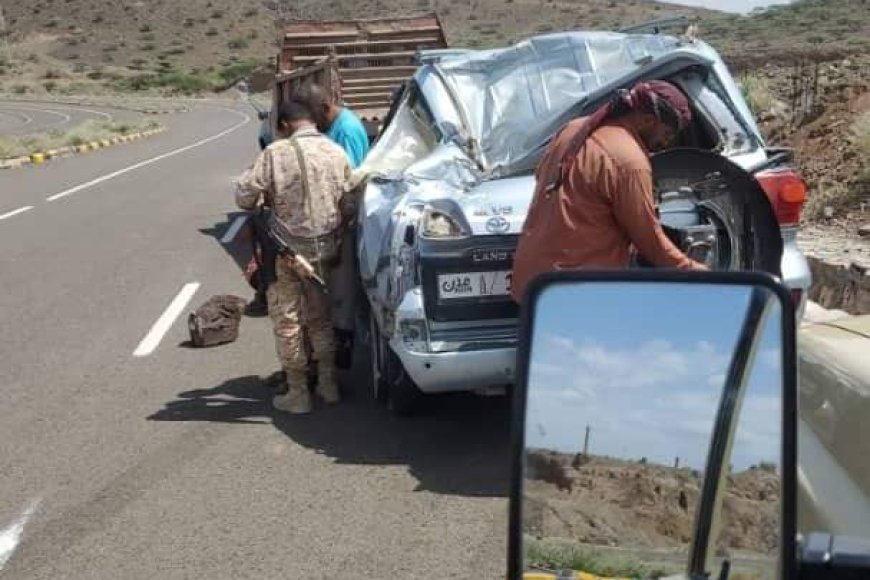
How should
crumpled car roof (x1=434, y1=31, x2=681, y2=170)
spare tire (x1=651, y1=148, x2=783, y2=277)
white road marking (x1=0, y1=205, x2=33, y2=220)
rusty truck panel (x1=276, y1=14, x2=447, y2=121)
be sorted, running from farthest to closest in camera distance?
white road marking (x1=0, y1=205, x2=33, y2=220) → rusty truck panel (x1=276, y1=14, x2=447, y2=121) → crumpled car roof (x1=434, y1=31, x2=681, y2=170) → spare tire (x1=651, y1=148, x2=783, y2=277)

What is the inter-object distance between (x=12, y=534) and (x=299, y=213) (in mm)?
2360

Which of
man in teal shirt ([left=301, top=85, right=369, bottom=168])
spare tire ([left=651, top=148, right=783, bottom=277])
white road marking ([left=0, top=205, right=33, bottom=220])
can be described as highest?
spare tire ([left=651, top=148, right=783, bottom=277])

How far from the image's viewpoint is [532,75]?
7.39 meters

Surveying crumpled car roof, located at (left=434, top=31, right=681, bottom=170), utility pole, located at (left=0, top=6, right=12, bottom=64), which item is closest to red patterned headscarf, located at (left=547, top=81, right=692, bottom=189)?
crumpled car roof, located at (left=434, top=31, right=681, bottom=170)

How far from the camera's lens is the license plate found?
18.4 ft

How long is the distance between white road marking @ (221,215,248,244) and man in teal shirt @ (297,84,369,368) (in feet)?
19.0

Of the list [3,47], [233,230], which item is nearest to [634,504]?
[233,230]

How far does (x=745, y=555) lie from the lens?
7.36 ft

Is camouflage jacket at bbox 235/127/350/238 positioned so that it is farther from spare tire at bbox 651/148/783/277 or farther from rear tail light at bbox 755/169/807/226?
rear tail light at bbox 755/169/807/226

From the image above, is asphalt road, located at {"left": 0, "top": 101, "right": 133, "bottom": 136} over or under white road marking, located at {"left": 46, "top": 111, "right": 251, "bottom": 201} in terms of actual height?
under

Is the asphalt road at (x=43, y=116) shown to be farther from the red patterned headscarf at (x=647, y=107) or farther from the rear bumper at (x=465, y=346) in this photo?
the red patterned headscarf at (x=647, y=107)

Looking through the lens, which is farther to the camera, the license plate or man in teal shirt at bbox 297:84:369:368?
man in teal shirt at bbox 297:84:369:368

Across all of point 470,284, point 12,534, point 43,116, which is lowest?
point 43,116

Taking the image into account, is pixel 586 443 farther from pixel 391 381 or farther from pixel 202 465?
pixel 391 381
